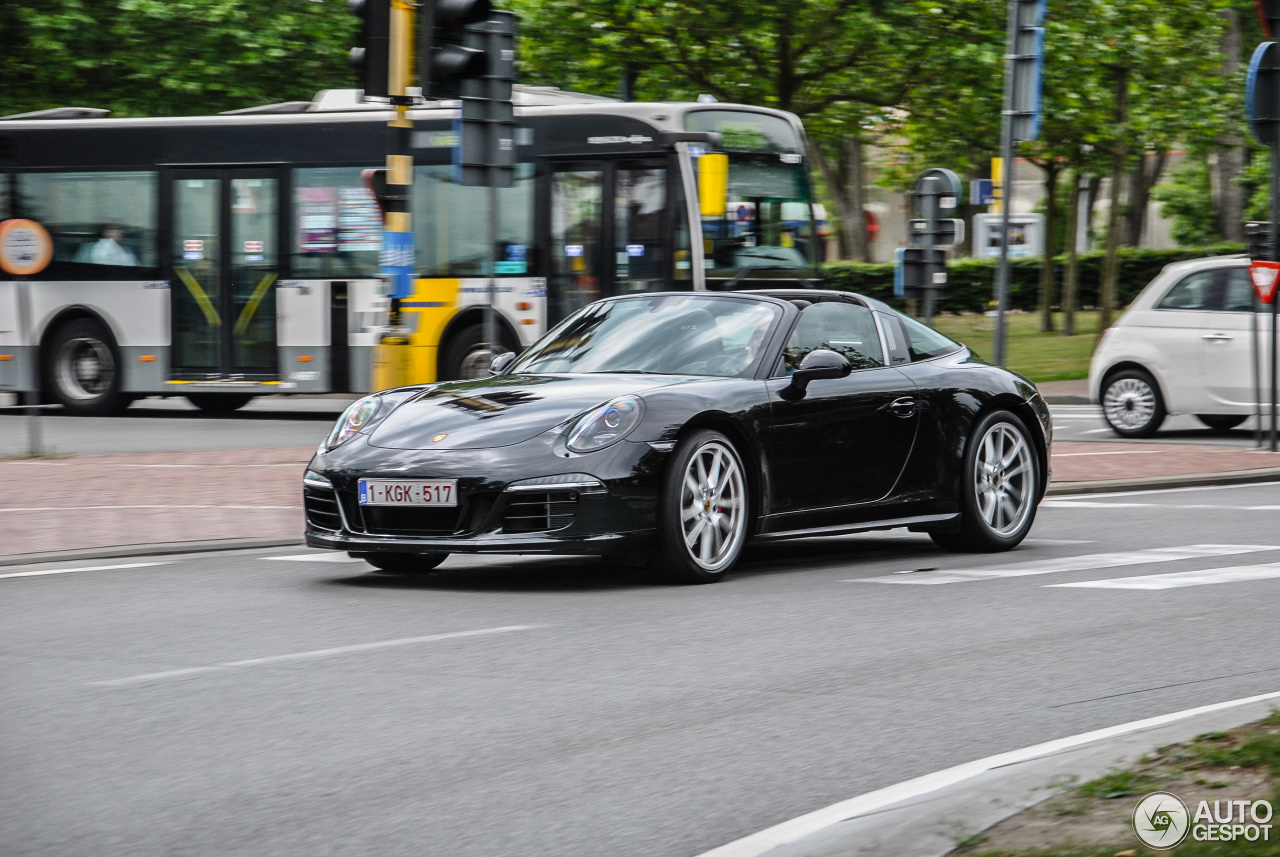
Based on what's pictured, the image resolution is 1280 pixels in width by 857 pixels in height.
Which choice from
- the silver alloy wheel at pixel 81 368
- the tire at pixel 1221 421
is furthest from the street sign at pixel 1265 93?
the silver alloy wheel at pixel 81 368

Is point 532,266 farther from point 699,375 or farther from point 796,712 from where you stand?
point 796,712

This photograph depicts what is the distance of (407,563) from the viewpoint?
359 inches

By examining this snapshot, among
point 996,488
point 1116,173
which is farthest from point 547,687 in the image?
point 1116,173

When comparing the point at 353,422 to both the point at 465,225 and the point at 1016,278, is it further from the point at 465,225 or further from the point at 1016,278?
the point at 1016,278

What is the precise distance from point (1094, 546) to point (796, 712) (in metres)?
5.16

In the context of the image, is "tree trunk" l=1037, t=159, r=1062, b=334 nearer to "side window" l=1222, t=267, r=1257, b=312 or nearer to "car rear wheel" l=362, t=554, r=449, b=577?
"side window" l=1222, t=267, r=1257, b=312

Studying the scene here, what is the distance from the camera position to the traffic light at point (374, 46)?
12320 millimetres

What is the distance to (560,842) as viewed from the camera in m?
4.16

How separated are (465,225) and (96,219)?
476 centimetres

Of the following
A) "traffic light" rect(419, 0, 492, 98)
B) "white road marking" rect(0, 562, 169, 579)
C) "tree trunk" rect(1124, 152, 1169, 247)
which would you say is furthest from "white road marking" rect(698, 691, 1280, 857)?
"tree trunk" rect(1124, 152, 1169, 247)

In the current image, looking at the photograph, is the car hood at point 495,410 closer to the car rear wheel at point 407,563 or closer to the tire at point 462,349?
the car rear wheel at point 407,563

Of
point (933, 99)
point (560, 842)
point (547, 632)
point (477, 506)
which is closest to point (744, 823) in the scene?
point (560, 842)

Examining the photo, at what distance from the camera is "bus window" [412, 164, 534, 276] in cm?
2022

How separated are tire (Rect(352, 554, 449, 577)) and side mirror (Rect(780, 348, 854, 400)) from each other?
1.85 m
